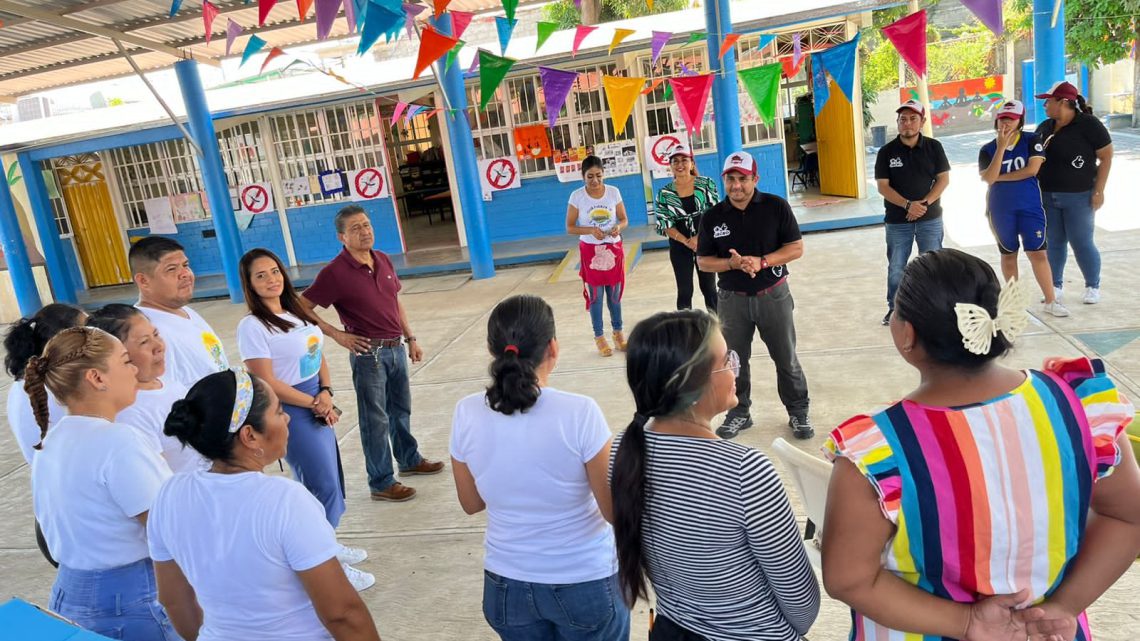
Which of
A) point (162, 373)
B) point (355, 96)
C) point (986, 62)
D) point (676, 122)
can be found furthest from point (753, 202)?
point (986, 62)

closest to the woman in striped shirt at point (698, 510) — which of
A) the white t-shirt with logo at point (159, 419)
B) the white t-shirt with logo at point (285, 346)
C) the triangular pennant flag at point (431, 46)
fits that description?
the white t-shirt with logo at point (159, 419)

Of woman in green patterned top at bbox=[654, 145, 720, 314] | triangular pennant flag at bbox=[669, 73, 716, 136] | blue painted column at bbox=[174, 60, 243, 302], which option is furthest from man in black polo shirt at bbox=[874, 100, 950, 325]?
blue painted column at bbox=[174, 60, 243, 302]

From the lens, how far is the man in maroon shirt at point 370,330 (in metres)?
3.94

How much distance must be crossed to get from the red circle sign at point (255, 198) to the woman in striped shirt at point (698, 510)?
1188cm

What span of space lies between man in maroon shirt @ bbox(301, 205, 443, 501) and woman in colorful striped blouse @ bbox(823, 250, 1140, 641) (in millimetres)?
3011

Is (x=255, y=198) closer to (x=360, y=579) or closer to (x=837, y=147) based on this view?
(x=837, y=147)

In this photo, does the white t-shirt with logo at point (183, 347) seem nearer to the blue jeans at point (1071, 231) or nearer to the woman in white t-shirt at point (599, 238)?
the woman in white t-shirt at point (599, 238)

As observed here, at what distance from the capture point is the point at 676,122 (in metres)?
10.7

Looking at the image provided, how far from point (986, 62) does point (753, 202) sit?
27.7 meters

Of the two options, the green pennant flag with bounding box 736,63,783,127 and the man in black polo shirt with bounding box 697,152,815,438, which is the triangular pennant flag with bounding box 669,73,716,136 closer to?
the green pennant flag with bounding box 736,63,783,127

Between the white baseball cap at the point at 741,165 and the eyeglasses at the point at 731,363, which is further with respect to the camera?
the white baseball cap at the point at 741,165

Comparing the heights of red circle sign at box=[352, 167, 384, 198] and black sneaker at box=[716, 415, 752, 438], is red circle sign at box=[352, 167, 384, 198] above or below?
above

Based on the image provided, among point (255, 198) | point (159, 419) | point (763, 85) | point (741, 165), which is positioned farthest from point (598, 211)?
point (255, 198)

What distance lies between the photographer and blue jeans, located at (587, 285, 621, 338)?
6.00 m
